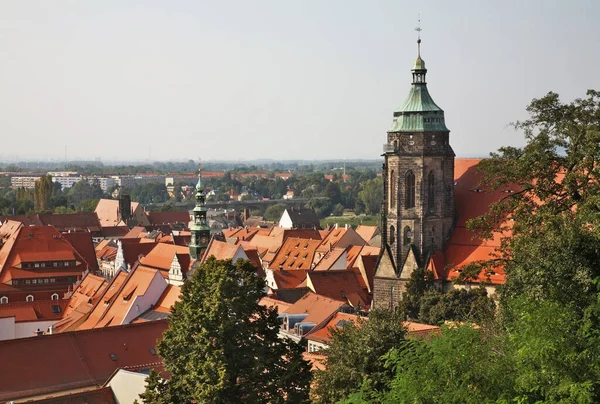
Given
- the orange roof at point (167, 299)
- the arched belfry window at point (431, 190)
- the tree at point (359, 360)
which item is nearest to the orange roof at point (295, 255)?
the arched belfry window at point (431, 190)

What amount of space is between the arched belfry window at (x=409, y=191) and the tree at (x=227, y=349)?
37.7 m

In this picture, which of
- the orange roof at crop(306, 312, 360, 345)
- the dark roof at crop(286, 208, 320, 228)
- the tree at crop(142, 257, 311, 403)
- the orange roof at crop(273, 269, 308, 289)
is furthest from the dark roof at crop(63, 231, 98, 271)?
the dark roof at crop(286, 208, 320, 228)

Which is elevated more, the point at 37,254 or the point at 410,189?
the point at 410,189

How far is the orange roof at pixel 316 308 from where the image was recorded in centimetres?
5425

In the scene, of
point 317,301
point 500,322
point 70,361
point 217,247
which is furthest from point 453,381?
point 217,247

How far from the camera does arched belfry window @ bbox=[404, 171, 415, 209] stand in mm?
63656

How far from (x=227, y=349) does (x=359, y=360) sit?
186 inches

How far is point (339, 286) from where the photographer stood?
6950 cm

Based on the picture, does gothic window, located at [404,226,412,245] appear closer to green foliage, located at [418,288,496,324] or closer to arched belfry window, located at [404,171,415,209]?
arched belfry window, located at [404,171,415,209]

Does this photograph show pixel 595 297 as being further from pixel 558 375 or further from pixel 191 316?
pixel 191 316

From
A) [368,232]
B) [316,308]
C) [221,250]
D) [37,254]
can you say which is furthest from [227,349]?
[368,232]

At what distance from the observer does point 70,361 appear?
40062 millimetres

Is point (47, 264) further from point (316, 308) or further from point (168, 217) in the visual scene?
point (168, 217)

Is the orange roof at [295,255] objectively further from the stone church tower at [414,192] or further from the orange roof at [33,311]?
the orange roof at [33,311]
